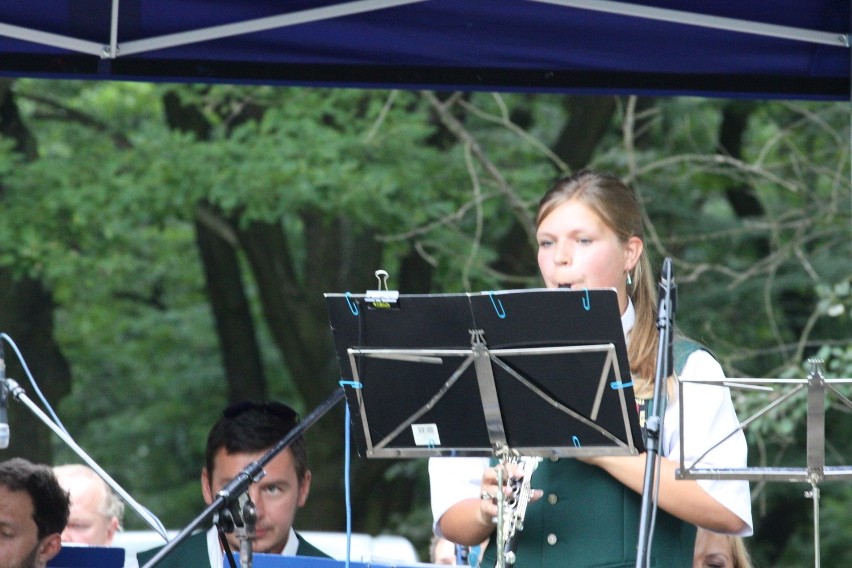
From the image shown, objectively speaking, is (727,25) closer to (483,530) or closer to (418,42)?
(418,42)

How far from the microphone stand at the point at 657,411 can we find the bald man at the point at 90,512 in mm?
3289

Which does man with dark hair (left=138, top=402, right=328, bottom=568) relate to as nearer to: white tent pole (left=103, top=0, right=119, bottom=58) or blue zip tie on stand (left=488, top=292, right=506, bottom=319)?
white tent pole (left=103, top=0, right=119, bottom=58)

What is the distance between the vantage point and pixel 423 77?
4613 millimetres

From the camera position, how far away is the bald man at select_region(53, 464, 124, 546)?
579cm

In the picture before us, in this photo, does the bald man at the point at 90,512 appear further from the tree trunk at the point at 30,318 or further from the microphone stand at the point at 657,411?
the microphone stand at the point at 657,411

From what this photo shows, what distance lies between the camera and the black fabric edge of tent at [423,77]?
4.52m

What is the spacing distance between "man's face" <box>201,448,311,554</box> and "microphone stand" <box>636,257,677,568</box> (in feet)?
4.96

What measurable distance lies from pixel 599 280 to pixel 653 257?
548 cm

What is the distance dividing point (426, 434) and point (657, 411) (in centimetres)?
50

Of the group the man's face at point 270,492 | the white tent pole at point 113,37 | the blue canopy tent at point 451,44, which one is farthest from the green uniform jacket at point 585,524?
the white tent pole at point 113,37

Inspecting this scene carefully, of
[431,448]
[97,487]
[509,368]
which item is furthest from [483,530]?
[97,487]

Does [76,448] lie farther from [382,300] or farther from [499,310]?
[499,310]

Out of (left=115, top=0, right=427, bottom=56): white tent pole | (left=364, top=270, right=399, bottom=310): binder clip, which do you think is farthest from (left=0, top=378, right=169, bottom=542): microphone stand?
(left=115, top=0, right=427, bottom=56): white tent pole

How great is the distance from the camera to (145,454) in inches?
502
